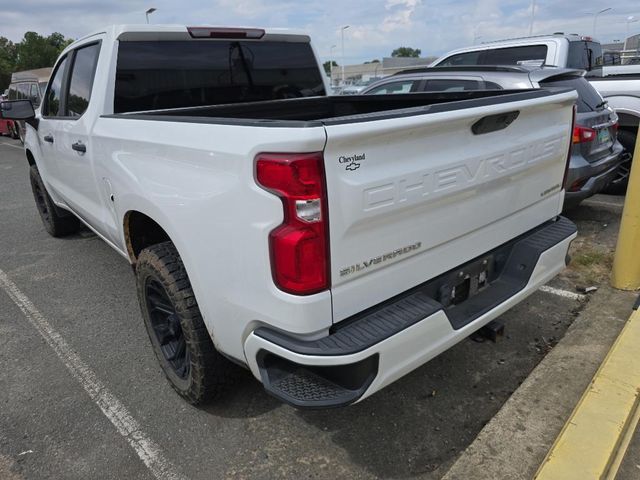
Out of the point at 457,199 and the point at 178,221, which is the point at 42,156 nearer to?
the point at 178,221

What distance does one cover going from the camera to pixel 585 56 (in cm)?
756

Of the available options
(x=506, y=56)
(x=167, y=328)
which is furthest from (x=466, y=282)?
(x=506, y=56)

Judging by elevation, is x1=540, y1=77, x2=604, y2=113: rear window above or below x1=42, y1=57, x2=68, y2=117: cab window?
below

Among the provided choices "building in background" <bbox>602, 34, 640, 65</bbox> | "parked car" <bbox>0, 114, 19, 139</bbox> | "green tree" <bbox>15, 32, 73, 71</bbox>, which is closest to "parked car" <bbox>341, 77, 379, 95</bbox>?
"building in background" <bbox>602, 34, 640, 65</bbox>

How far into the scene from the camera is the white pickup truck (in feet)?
5.83

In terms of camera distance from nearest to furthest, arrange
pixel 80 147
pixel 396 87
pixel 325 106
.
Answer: pixel 80 147 < pixel 325 106 < pixel 396 87

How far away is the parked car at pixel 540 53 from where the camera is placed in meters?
6.73

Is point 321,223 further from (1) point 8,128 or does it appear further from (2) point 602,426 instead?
(1) point 8,128

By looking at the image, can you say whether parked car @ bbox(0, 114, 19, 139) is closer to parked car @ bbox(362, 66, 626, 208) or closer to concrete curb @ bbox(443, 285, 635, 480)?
parked car @ bbox(362, 66, 626, 208)

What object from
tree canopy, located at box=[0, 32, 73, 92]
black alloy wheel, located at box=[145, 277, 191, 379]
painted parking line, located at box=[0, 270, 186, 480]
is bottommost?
painted parking line, located at box=[0, 270, 186, 480]

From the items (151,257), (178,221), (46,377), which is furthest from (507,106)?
(46,377)

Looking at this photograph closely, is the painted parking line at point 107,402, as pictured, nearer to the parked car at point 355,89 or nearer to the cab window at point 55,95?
the cab window at point 55,95

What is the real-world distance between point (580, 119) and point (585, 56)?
3.46 m

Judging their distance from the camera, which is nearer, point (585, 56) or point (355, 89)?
point (585, 56)
